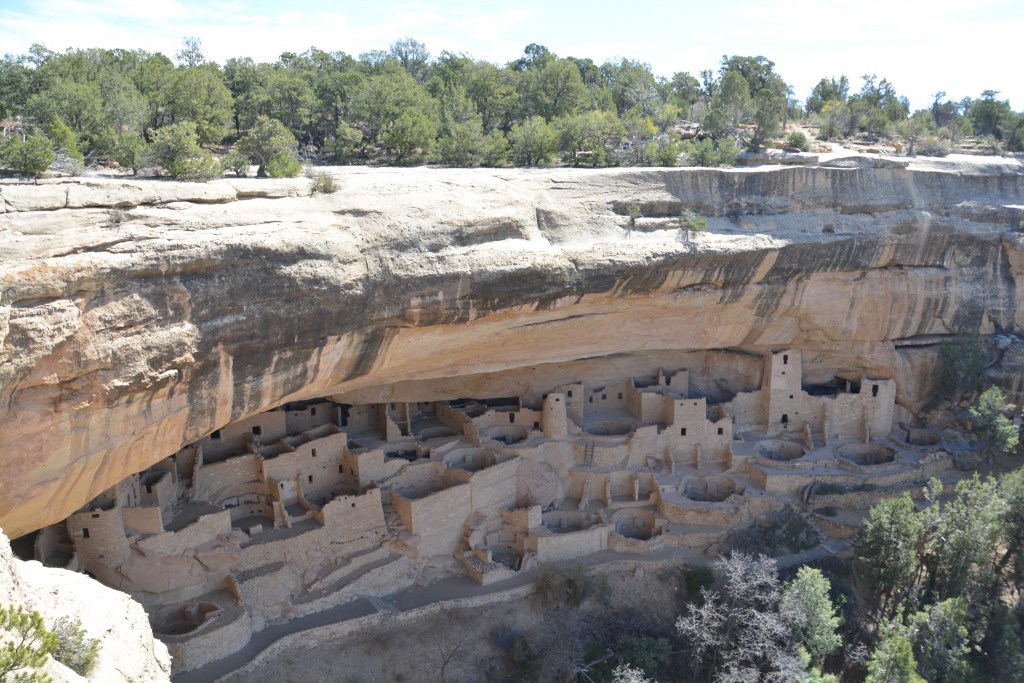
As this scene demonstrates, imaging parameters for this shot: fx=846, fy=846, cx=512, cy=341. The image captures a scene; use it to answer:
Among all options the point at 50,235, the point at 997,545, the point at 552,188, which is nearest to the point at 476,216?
the point at 552,188

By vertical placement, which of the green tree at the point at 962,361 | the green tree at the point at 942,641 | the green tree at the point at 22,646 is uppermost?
the green tree at the point at 22,646

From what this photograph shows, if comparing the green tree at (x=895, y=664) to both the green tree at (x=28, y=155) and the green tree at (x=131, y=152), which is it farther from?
the green tree at (x=28, y=155)

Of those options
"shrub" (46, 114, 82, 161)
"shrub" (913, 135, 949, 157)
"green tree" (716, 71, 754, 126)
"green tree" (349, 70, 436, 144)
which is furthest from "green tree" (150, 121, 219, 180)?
"shrub" (913, 135, 949, 157)

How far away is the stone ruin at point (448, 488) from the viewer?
15070mm

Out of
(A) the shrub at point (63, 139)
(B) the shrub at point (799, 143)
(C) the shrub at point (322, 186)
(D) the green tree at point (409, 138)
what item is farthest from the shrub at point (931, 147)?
(A) the shrub at point (63, 139)

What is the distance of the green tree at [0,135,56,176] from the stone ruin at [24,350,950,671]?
5.52 meters

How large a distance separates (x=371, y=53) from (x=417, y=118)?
1471cm

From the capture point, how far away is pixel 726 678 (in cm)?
1584

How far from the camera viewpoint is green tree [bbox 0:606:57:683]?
664 cm

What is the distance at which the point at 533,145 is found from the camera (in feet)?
73.3

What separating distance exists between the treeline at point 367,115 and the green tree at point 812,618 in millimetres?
11276

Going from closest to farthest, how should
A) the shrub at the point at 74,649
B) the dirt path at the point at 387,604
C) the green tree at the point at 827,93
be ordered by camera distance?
the shrub at the point at 74,649, the dirt path at the point at 387,604, the green tree at the point at 827,93

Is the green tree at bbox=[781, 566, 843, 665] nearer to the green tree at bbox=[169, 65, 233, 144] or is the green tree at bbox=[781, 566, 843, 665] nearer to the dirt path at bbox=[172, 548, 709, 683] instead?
the dirt path at bbox=[172, 548, 709, 683]

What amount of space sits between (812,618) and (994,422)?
26.9 ft
